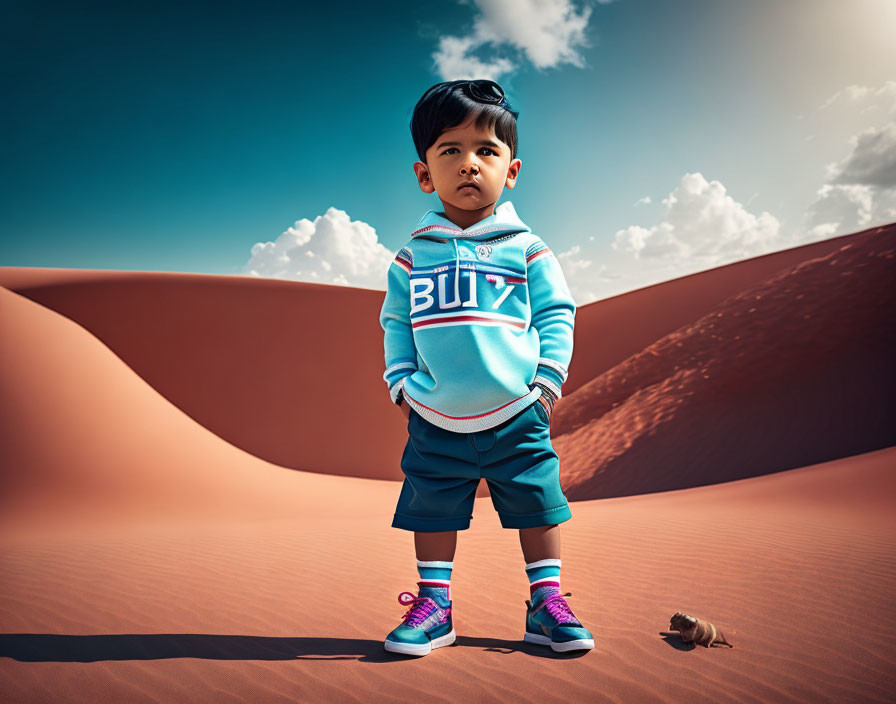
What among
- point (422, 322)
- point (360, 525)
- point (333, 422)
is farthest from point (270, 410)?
point (422, 322)

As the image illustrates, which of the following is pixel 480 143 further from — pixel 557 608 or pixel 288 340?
pixel 288 340

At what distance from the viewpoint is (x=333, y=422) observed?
59.9 ft

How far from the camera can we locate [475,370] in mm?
2506

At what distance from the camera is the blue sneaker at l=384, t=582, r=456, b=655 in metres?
2.49

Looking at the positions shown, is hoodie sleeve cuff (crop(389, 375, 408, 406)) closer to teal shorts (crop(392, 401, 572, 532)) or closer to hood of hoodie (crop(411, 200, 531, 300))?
teal shorts (crop(392, 401, 572, 532))

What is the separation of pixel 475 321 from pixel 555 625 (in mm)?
1288

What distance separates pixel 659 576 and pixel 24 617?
149 inches

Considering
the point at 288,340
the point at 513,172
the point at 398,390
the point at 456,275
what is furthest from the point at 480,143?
the point at 288,340

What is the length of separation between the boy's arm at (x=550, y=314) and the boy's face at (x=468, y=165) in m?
0.33

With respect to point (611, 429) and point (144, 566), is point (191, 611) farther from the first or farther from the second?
point (611, 429)

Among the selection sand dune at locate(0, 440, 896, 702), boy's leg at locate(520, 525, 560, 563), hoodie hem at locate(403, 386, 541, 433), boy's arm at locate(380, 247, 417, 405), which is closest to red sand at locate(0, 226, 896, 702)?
sand dune at locate(0, 440, 896, 702)

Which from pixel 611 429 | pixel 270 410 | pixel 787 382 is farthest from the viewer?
pixel 270 410

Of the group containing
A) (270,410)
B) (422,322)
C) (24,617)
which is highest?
(270,410)

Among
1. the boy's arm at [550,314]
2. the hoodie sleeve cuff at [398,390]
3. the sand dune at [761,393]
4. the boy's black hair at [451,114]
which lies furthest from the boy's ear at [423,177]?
the sand dune at [761,393]
